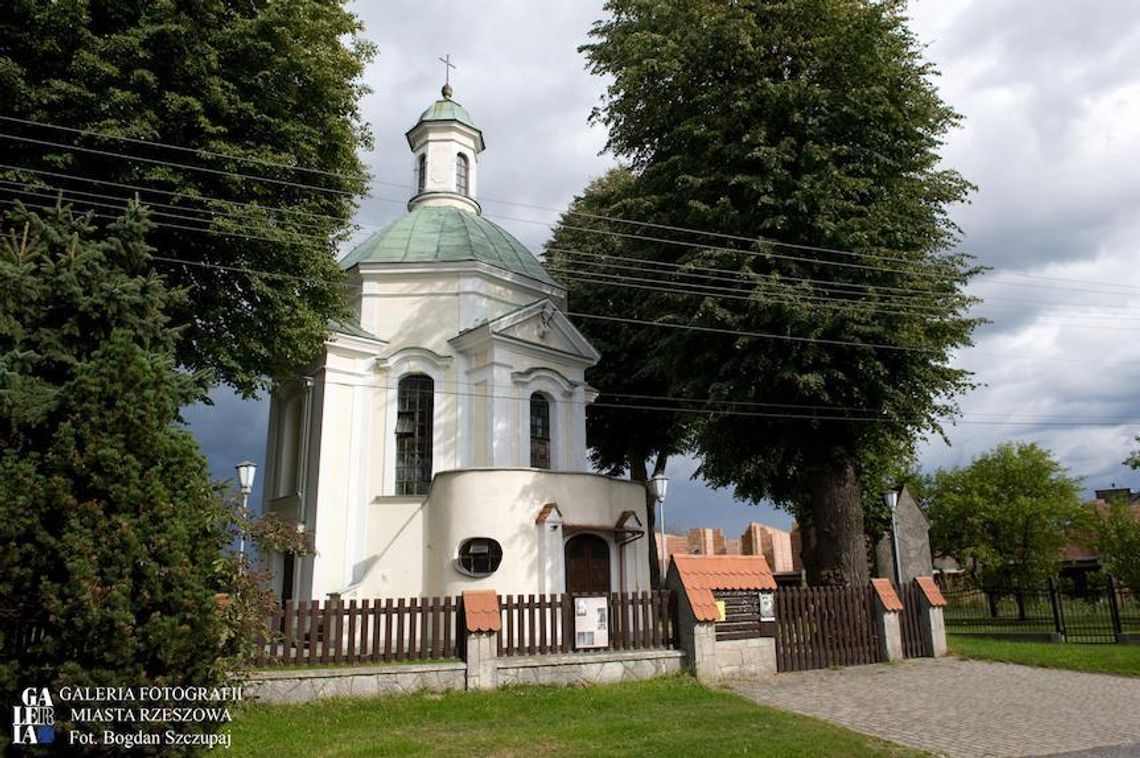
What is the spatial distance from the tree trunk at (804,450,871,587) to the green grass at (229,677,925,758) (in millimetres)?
5922

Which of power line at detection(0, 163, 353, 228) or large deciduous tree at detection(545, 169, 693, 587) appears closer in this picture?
power line at detection(0, 163, 353, 228)

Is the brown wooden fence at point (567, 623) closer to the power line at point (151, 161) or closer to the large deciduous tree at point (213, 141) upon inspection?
the large deciduous tree at point (213, 141)

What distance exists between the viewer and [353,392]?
62.8 ft

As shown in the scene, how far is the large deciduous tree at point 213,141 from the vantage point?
12.6 m

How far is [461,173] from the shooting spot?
26.7 metres

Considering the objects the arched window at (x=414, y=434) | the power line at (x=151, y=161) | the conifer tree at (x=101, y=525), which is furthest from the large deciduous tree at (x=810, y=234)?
the conifer tree at (x=101, y=525)

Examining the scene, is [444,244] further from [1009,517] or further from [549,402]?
[1009,517]

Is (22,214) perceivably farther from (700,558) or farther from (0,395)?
(700,558)

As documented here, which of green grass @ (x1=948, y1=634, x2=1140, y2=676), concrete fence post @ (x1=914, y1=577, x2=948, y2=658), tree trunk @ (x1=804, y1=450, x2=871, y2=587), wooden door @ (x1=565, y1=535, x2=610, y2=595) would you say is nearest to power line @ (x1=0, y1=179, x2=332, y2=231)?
wooden door @ (x1=565, y1=535, x2=610, y2=595)

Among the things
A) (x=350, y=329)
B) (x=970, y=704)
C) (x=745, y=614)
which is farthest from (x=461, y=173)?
(x=970, y=704)

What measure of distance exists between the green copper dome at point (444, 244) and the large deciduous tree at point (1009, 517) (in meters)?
27.2

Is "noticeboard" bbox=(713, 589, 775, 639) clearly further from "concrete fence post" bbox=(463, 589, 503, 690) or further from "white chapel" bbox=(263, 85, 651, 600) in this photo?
"white chapel" bbox=(263, 85, 651, 600)

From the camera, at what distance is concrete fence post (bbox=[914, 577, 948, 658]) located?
14855mm

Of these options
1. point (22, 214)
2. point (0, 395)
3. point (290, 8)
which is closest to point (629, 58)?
point (290, 8)
